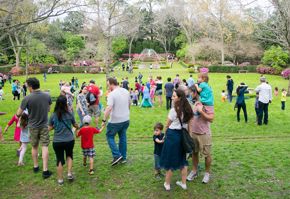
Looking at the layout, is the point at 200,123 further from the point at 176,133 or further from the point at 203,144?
the point at 176,133

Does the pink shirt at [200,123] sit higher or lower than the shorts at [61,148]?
higher

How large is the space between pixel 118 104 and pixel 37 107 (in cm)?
158

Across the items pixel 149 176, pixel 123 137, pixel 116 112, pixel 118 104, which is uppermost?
pixel 118 104

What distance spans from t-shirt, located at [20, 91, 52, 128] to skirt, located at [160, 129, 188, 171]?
A: 243 centimetres

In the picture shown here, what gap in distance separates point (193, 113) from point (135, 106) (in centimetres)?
1075

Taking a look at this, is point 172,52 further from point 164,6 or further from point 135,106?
point 135,106

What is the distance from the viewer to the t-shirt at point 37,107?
18.9 feet

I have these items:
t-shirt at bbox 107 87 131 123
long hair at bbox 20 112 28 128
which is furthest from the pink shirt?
long hair at bbox 20 112 28 128

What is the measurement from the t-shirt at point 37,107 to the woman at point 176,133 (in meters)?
2.41

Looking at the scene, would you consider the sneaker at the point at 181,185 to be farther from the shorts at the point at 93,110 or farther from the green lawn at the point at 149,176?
the shorts at the point at 93,110

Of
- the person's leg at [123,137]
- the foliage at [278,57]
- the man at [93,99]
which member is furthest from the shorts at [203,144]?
the foliage at [278,57]

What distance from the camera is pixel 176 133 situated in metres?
5.14

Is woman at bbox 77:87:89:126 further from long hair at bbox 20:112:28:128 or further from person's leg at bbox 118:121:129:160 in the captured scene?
person's leg at bbox 118:121:129:160

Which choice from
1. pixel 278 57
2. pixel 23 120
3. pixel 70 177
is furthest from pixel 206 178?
pixel 278 57
